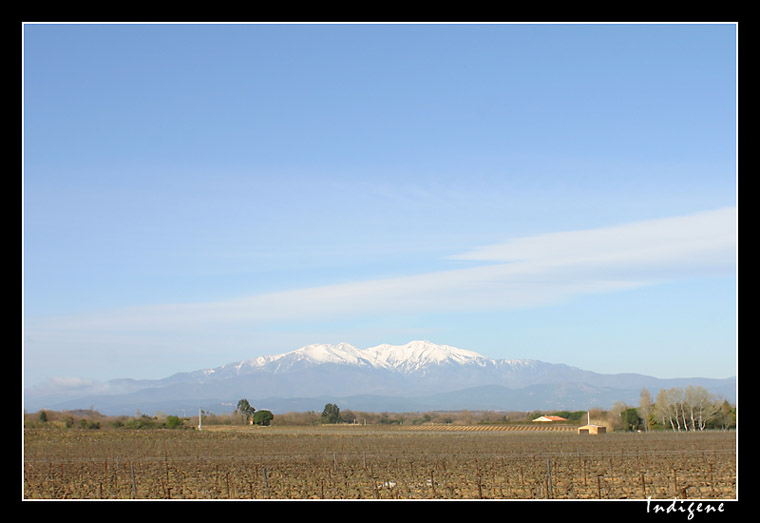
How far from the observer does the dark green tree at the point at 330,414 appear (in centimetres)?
14200

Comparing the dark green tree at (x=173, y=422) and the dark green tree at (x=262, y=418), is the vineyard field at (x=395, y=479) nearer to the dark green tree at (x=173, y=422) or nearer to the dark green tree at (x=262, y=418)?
the dark green tree at (x=173, y=422)

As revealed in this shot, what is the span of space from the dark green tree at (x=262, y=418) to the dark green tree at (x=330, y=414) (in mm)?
15241

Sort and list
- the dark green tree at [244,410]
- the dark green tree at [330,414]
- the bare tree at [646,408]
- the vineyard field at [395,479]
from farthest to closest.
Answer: the dark green tree at [330,414], the dark green tree at [244,410], the bare tree at [646,408], the vineyard field at [395,479]

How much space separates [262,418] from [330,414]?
20.4 metres

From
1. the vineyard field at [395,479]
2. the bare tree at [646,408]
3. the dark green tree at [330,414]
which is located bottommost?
the dark green tree at [330,414]

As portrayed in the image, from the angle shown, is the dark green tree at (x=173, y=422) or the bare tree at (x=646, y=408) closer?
the dark green tree at (x=173, y=422)

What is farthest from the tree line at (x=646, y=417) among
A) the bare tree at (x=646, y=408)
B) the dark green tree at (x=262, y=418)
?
the dark green tree at (x=262, y=418)

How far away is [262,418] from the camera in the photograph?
418ft

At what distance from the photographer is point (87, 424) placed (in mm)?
94062

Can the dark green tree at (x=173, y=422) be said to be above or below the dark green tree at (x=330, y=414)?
above

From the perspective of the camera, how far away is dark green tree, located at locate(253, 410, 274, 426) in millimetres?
126625

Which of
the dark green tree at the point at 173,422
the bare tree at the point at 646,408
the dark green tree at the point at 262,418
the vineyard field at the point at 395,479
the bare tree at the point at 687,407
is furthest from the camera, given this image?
the dark green tree at the point at 262,418

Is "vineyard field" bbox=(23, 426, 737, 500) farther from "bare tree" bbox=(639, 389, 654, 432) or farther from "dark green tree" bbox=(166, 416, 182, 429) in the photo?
"bare tree" bbox=(639, 389, 654, 432)

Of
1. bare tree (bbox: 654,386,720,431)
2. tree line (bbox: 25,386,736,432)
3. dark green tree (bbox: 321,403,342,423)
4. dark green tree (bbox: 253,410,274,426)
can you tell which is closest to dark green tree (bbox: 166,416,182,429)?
tree line (bbox: 25,386,736,432)
